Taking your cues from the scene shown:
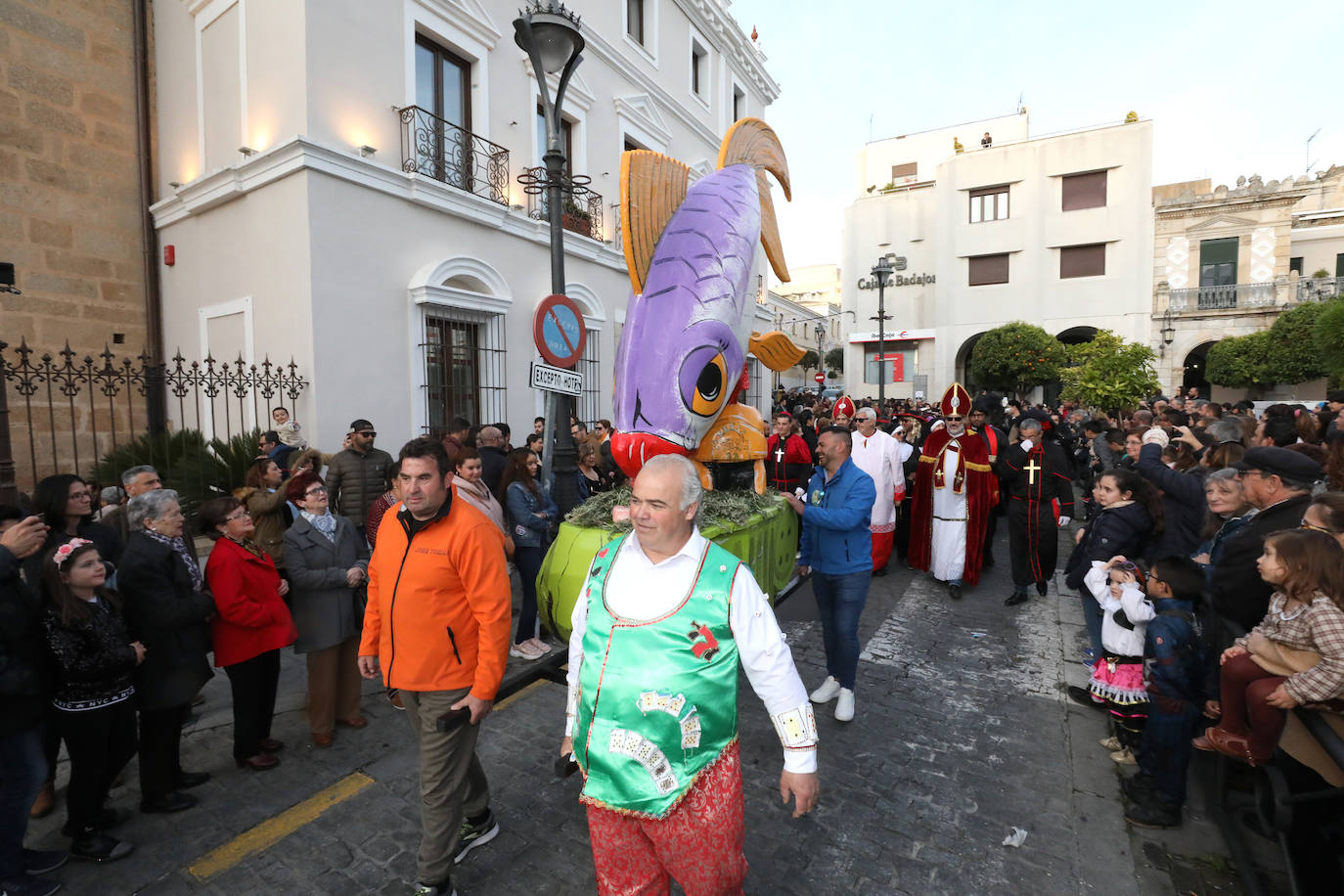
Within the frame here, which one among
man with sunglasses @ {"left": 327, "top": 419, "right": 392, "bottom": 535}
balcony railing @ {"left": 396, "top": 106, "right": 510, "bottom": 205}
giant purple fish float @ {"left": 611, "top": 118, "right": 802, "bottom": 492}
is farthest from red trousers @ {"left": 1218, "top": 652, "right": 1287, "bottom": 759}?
balcony railing @ {"left": 396, "top": 106, "right": 510, "bottom": 205}

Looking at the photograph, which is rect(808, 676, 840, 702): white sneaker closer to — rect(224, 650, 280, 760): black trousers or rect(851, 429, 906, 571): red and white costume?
rect(851, 429, 906, 571): red and white costume

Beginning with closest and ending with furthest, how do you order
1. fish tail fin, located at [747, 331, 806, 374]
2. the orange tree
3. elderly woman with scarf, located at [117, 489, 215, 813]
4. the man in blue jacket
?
elderly woman with scarf, located at [117, 489, 215, 813] < the man in blue jacket < fish tail fin, located at [747, 331, 806, 374] < the orange tree

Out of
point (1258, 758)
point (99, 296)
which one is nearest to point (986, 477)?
point (1258, 758)

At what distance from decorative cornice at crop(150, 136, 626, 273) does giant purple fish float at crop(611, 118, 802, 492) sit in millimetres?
5472

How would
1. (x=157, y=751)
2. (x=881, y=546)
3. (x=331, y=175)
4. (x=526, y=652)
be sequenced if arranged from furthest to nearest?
(x=331, y=175) → (x=881, y=546) → (x=526, y=652) → (x=157, y=751)

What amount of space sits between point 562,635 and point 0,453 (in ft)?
13.3

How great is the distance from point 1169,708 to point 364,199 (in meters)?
9.06

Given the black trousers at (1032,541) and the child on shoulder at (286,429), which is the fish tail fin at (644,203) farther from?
the child on shoulder at (286,429)

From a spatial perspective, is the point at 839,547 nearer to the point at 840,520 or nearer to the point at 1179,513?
the point at 840,520

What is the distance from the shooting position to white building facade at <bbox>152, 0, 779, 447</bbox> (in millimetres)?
7605

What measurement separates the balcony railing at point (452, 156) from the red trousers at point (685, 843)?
8.75 metres

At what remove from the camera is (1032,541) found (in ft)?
20.1

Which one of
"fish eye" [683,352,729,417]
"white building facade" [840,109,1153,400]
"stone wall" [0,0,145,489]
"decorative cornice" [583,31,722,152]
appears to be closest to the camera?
"fish eye" [683,352,729,417]

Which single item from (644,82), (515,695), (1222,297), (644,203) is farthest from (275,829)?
(1222,297)
